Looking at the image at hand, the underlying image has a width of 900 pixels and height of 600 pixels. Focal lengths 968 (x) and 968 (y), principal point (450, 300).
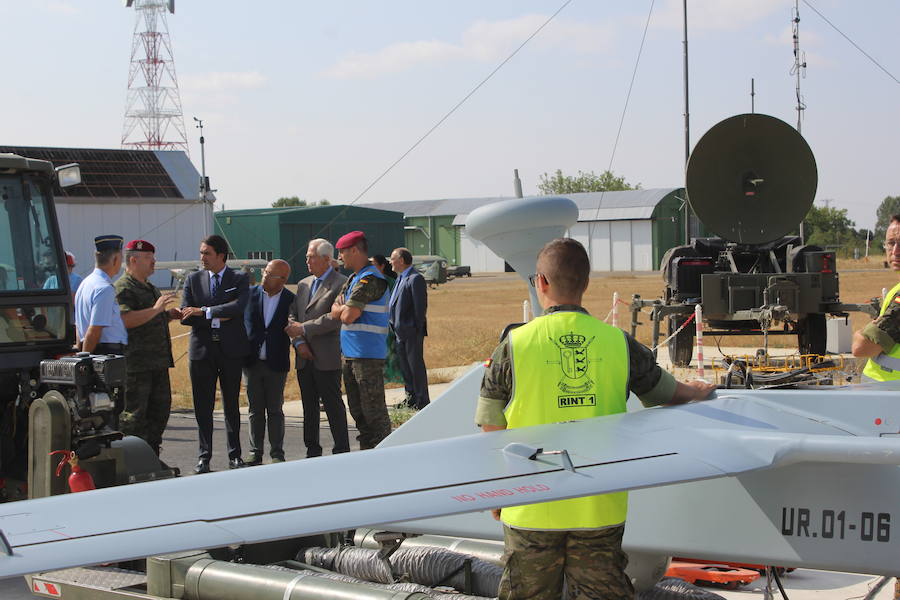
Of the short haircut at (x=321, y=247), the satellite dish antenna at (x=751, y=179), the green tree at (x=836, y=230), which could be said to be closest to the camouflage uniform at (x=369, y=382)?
the short haircut at (x=321, y=247)

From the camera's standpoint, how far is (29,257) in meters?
6.48

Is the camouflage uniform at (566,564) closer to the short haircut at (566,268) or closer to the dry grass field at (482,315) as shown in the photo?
the short haircut at (566,268)

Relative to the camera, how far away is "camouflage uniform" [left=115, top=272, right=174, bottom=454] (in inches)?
317

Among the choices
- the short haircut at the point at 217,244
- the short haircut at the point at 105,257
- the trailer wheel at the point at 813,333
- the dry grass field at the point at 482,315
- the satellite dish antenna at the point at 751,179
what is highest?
the satellite dish antenna at the point at 751,179

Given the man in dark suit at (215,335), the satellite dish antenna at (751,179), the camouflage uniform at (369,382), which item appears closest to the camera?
the camouflage uniform at (369,382)

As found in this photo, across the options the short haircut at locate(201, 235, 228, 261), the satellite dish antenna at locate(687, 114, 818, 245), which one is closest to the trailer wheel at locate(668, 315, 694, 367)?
the satellite dish antenna at locate(687, 114, 818, 245)

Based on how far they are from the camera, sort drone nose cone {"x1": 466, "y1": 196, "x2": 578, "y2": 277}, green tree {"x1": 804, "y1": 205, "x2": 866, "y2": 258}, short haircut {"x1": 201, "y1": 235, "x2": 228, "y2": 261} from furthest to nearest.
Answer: green tree {"x1": 804, "y1": 205, "x2": 866, "y2": 258}
short haircut {"x1": 201, "y1": 235, "x2": 228, "y2": 261}
drone nose cone {"x1": 466, "y1": 196, "x2": 578, "y2": 277}

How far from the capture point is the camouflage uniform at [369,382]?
802cm

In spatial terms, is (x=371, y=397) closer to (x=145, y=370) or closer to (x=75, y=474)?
(x=145, y=370)

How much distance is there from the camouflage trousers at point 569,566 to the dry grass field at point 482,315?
10.1 meters

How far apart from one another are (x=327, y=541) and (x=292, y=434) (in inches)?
223

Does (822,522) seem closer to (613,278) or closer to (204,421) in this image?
(204,421)

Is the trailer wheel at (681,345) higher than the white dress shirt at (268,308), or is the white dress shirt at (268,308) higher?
the white dress shirt at (268,308)

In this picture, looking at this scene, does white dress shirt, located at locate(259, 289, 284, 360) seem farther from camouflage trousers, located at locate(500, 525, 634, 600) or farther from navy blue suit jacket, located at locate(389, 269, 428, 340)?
camouflage trousers, located at locate(500, 525, 634, 600)
